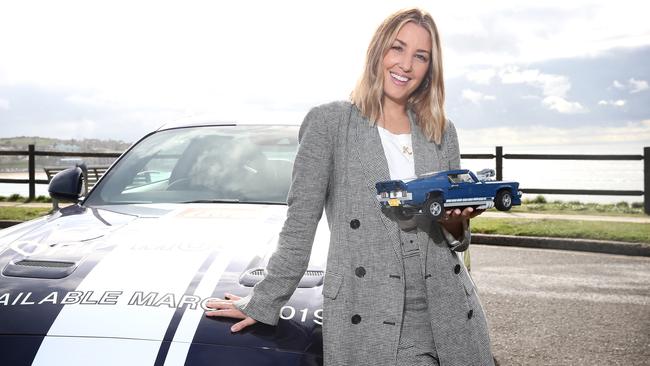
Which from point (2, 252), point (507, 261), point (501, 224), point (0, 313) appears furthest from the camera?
point (501, 224)

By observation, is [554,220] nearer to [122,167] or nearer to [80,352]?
[122,167]

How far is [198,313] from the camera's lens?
82.9 inches

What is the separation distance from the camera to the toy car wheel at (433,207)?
1.91 metres

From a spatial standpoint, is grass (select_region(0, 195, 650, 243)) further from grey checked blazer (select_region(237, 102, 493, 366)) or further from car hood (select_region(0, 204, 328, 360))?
grey checked blazer (select_region(237, 102, 493, 366))

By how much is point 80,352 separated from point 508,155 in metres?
12.8

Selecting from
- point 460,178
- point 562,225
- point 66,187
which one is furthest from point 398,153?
point 562,225

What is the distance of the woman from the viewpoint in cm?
196

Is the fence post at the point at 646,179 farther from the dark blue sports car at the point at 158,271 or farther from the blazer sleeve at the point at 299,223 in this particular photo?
the blazer sleeve at the point at 299,223

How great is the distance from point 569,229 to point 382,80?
816cm

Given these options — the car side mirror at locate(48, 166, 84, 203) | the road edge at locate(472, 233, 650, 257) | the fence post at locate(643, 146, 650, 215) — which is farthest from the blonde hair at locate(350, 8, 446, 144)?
the fence post at locate(643, 146, 650, 215)

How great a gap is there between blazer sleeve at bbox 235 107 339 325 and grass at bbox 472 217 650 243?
7751 millimetres

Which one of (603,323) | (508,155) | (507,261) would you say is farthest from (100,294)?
(508,155)

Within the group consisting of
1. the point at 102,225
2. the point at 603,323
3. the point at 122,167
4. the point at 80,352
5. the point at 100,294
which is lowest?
the point at 603,323

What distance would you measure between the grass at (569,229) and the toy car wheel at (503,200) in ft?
24.6
